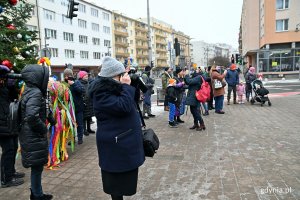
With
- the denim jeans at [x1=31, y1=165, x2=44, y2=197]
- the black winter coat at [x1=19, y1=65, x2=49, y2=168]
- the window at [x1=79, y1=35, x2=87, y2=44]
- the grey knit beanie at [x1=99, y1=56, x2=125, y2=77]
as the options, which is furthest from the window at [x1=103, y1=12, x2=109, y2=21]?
the grey knit beanie at [x1=99, y1=56, x2=125, y2=77]

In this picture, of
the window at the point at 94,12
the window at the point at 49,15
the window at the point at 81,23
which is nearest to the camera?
the window at the point at 49,15

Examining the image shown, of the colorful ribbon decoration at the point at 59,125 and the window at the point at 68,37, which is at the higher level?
the window at the point at 68,37

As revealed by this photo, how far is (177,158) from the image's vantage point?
576 centimetres

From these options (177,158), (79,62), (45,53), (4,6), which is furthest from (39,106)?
(79,62)

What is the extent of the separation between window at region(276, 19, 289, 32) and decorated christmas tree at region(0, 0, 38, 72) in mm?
35644

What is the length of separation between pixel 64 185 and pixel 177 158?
225cm

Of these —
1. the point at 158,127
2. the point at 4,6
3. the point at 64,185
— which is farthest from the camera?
the point at 158,127

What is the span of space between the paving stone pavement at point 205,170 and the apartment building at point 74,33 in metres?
34.3

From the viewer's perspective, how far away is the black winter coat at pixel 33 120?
370 cm

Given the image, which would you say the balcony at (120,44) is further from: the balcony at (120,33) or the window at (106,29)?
the window at (106,29)

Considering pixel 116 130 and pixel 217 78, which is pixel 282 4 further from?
pixel 116 130

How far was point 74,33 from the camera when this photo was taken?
5303 cm

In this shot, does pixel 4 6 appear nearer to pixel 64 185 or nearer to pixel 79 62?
pixel 64 185

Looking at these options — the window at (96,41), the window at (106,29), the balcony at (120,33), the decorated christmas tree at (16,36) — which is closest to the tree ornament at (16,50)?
the decorated christmas tree at (16,36)
